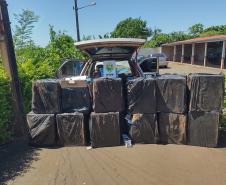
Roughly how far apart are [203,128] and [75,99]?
260 centimetres

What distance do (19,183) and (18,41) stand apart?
36.9 feet

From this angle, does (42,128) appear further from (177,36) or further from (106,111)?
(177,36)

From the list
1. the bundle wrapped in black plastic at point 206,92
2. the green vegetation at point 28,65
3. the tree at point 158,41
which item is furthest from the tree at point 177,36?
the bundle wrapped in black plastic at point 206,92

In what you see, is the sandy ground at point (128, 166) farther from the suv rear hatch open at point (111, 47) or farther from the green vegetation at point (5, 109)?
the suv rear hatch open at point (111, 47)

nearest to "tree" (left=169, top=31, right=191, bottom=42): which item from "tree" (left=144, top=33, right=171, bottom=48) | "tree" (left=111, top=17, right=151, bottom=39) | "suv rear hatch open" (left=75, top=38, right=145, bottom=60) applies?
"tree" (left=144, top=33, right=171, bottom=48)

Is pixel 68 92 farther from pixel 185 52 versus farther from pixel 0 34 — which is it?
pixel 185 52

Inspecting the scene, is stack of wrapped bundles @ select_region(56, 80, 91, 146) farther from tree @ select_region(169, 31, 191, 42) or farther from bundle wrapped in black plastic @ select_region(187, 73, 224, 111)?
tree @ select_region(169, 31, 191, 42)

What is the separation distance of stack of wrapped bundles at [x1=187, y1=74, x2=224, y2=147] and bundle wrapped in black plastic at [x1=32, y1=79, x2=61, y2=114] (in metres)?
2.62

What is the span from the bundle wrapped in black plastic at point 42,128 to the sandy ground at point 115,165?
212 millimetres

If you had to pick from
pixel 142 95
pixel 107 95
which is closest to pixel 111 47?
pixel 107 95

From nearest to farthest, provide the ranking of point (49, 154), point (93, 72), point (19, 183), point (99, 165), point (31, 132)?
point (19, 183) < point (99, 165) < point (49, 154) < point (31, 132) < point (93, 72)

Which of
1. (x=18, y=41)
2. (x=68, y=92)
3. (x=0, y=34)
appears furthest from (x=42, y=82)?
(x=18, y=41)

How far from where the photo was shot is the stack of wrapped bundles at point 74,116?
4910 mm

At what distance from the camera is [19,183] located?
3.67 meters
